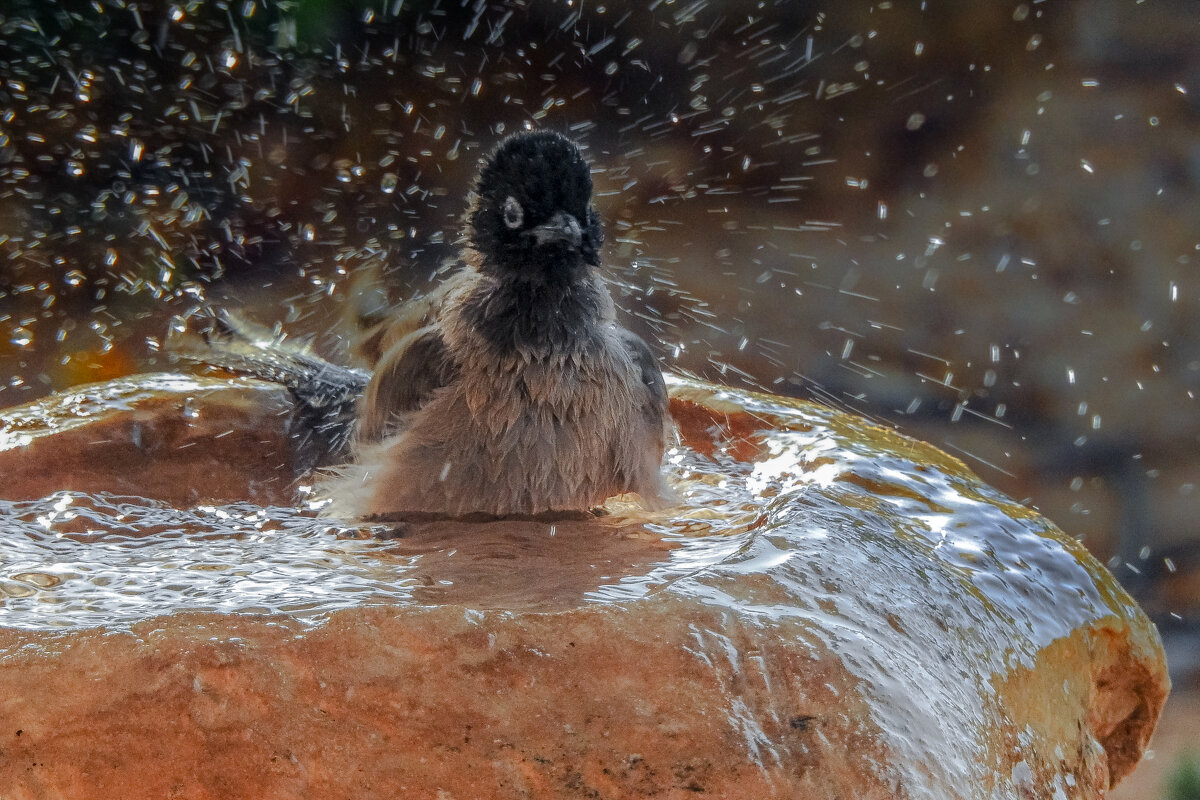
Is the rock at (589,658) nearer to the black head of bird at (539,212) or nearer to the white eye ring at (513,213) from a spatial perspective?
the black head of bird at (539,212)

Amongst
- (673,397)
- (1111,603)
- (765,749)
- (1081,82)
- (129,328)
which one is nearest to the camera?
(765,749)

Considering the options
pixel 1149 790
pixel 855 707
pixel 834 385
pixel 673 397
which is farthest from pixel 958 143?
pixel 855 707

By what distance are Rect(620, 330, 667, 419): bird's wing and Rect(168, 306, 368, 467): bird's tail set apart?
3.76 feet

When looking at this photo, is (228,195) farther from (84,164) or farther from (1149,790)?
(1149,790)

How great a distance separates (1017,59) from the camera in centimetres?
616

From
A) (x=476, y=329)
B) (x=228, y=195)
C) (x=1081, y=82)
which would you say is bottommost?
(x=476, y=329)

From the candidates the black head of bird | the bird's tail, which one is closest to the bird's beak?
the black head of bird

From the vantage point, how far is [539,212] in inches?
118

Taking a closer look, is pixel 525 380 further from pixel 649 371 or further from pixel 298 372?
pixel 298 372

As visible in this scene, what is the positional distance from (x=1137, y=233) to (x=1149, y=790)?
345cm

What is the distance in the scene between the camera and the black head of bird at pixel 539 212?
2949mm

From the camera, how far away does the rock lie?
1570mm

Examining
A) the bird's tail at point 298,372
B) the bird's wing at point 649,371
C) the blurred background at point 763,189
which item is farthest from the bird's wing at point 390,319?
the blurred background at point 763,189

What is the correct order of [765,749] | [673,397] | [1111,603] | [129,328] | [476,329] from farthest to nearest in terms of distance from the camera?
1. [129,328]
2. [673,397]
3. [476,329]
4. [1111,603]
5. [765,749]
